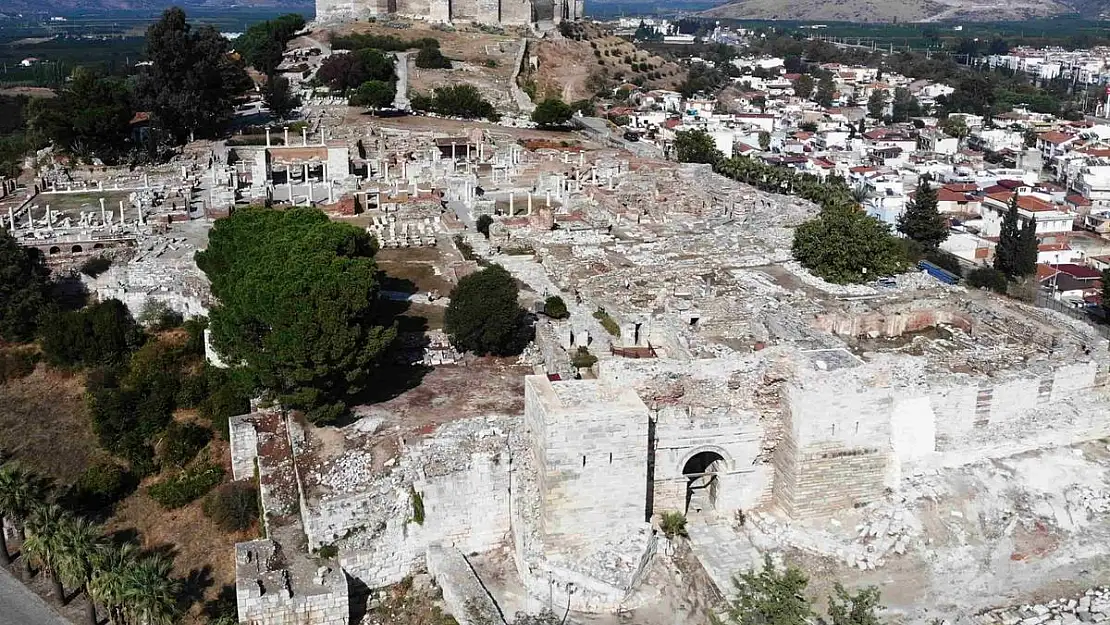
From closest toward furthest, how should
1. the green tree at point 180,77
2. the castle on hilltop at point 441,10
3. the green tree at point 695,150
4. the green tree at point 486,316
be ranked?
the green tree at point 486,316, the green tree at point 180,77, the green tree at point 695,150, the castle on hilltop at point 441,10

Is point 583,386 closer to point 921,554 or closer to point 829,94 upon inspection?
point 921,554

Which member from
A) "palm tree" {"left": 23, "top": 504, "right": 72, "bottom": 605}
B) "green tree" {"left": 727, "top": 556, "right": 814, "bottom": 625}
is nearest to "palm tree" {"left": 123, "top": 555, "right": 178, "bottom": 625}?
"palm tree" {"left": 23, "top": 504, "right": 72, "bottom": 605}

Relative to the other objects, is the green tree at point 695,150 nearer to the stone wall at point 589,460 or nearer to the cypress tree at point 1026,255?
the cypress tree at point 1026,255

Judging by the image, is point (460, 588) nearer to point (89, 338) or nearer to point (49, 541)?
point (49, 541)

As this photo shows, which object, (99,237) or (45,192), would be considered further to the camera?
(45,192)

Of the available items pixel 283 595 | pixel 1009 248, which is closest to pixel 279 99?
pixel 1009 248

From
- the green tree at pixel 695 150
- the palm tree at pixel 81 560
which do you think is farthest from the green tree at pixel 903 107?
the palm tree at pixel 81 560

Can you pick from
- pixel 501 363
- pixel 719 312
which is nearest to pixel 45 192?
pixel 501 363
